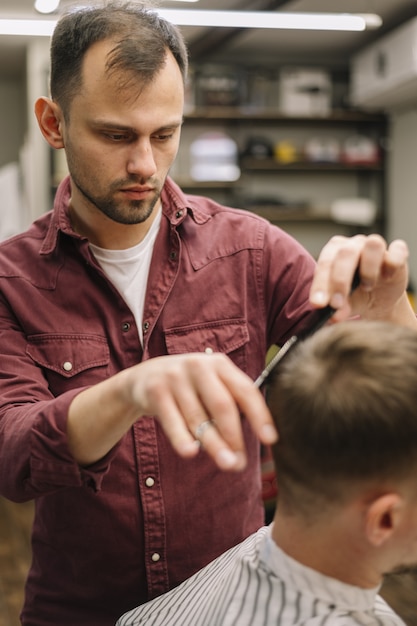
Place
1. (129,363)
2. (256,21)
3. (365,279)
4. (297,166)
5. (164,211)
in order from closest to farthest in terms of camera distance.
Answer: (365,279) → (129,363) → (164,211) → (256,21) → (297,166)

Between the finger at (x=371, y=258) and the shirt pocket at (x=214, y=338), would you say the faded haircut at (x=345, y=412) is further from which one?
the shirt pocket at (x=214, y=338)

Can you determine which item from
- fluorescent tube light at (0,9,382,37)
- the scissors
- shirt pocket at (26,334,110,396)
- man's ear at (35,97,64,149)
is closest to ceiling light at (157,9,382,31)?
fluorescent tube light at (0,9,382,37)

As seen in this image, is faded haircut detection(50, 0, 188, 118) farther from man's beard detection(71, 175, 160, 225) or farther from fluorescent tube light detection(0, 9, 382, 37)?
fluorescent tube light detection(0, 9, 382, 37)

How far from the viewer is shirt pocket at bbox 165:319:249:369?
64.4 inches

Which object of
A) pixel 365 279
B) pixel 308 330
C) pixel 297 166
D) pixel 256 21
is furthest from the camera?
pixel 297 166

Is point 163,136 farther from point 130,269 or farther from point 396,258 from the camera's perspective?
point 396,258

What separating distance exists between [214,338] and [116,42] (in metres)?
0.61

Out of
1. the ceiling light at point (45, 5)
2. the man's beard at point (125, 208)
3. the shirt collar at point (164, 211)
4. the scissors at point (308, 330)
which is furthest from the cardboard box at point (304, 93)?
the scissors at point (308, 330)

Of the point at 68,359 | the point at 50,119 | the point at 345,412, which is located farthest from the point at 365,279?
the point at 50,119

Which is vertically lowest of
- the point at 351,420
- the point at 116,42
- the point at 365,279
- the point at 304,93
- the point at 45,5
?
the point at 351,420

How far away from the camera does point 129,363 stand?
5.32ft

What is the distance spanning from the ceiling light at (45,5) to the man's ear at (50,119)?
150 inches

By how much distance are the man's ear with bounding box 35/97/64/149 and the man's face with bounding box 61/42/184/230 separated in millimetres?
76

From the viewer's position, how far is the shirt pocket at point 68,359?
1.58m
